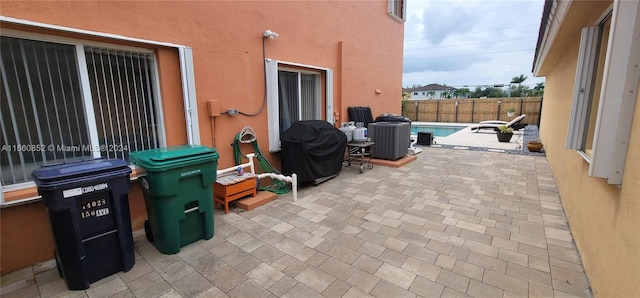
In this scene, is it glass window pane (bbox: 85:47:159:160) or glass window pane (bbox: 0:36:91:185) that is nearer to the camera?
glass window pane (bbox: 0:36:91:185)

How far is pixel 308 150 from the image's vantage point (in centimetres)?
455

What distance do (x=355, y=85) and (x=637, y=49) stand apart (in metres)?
5.72

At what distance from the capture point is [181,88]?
3539 mm

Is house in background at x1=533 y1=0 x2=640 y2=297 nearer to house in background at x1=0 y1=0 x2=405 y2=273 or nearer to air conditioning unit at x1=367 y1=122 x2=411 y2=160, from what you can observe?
air conditioning unit at x1=367 y1=122 x2=411 y2=160

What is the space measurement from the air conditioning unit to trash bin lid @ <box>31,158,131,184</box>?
17.5 feet

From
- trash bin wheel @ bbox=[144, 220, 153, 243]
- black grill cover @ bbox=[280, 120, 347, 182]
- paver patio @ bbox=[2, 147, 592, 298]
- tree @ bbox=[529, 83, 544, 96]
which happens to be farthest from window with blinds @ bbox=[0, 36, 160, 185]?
tree @ bbox=[529, 83, 544, 96]

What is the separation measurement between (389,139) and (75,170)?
5706mm

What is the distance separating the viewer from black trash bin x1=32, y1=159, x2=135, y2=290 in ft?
6.82

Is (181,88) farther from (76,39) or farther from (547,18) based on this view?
(547,18)

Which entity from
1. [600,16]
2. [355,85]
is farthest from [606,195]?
[355,85]

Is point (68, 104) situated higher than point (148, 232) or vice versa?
point (68, 104)

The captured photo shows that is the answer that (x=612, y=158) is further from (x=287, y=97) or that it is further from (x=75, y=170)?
(x=287, y=97)

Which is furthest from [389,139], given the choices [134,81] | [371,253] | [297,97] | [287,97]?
[134,81]

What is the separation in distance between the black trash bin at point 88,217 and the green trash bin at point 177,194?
25cm
